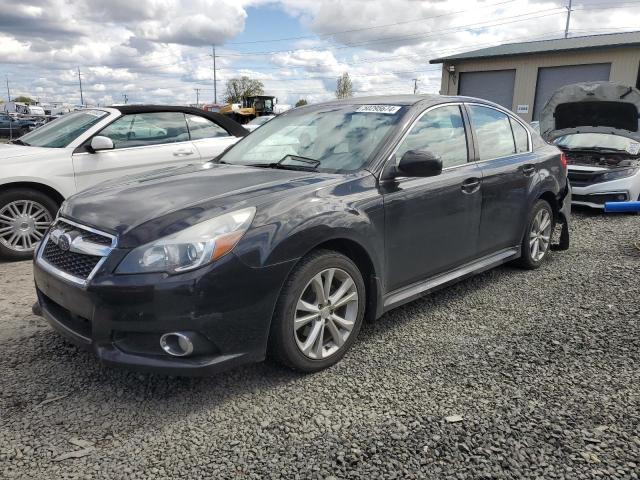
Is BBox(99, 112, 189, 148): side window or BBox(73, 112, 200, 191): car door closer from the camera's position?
BBox(73, 112, 200, 191): car door

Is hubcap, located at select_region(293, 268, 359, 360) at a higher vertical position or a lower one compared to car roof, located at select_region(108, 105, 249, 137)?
lower

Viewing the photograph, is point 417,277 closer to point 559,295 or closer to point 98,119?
point 559,295

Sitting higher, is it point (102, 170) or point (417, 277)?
point (102, 170)

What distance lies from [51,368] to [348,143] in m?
2.31

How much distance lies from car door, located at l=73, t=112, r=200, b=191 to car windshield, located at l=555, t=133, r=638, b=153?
6.38 metres

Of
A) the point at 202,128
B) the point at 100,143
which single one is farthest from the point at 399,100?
the point at 202,128

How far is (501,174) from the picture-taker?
420 centimetres

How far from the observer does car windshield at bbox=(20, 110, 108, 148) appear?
227 inches

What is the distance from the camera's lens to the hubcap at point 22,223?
5262 millimetres

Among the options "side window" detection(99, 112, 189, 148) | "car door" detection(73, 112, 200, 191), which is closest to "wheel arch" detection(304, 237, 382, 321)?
"car door" detection(73, 112, 200, 191)

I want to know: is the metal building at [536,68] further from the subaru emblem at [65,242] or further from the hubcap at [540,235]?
the subaru emblem at [65,242]

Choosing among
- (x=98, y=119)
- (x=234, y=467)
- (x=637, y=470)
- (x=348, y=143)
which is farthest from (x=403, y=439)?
(x=98, y=119)

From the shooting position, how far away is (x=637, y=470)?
7.22 feet

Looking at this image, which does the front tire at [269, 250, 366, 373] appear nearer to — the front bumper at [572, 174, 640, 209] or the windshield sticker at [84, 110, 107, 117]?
the windshield sticker at [84, 110, 107, 117]
